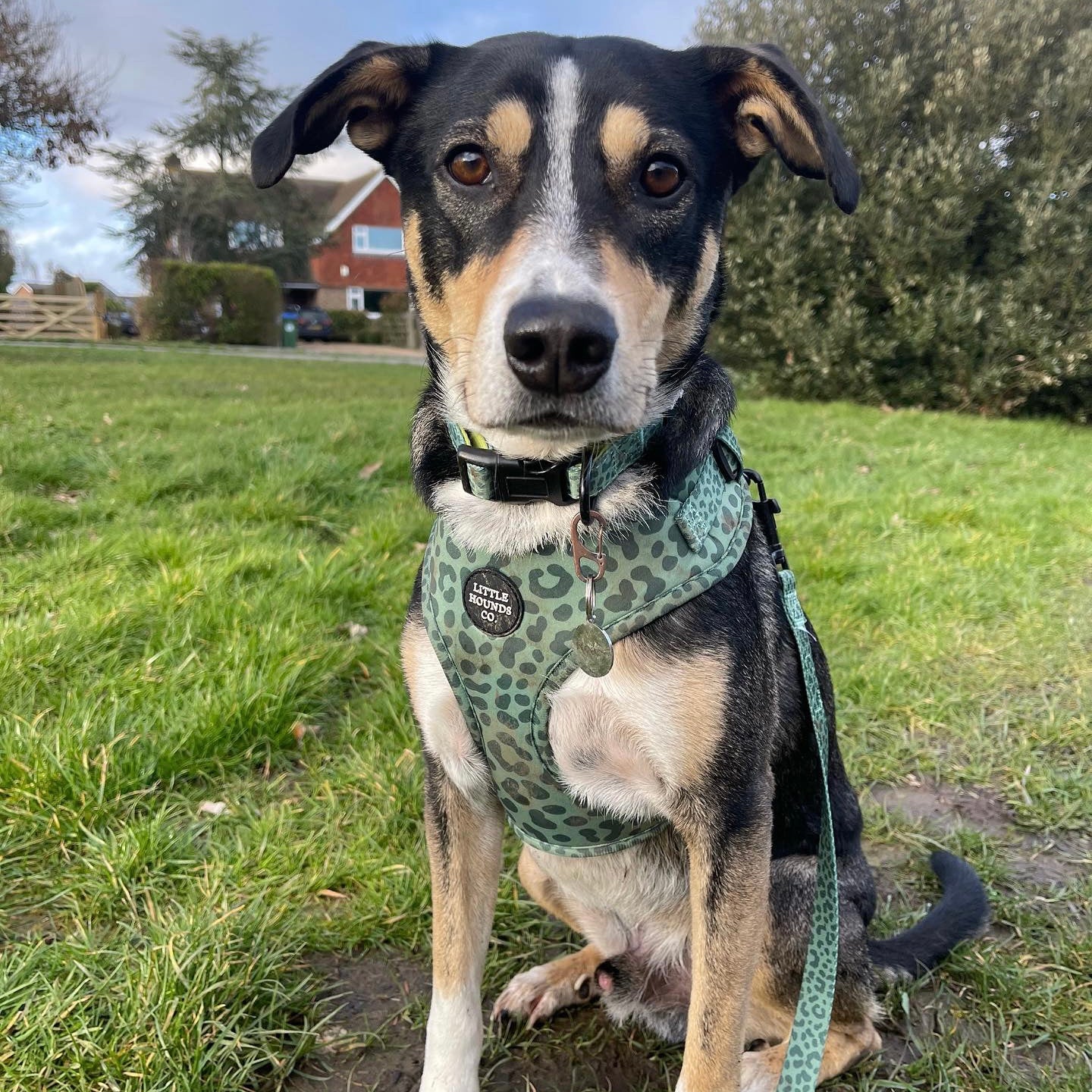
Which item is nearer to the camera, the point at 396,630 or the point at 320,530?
the point at 396,630

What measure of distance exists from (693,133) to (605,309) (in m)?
0.72

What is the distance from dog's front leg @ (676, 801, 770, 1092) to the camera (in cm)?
172

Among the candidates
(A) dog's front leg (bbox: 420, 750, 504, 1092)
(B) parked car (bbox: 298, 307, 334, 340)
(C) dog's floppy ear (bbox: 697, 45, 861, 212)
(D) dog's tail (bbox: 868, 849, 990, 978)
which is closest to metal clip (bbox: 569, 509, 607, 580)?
(A) dog's front leg (bbox: 420, 750, 504, 1092)

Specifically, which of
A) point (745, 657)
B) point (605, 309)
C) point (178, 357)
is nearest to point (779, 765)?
point (745, 657)

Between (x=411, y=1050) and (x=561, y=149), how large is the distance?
223cm

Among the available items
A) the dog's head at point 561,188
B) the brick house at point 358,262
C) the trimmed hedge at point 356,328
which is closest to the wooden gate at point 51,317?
the trimmed hedge at point 356,328

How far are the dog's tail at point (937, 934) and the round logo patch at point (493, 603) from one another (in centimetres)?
141

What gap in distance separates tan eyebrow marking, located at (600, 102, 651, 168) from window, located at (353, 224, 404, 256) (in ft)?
175

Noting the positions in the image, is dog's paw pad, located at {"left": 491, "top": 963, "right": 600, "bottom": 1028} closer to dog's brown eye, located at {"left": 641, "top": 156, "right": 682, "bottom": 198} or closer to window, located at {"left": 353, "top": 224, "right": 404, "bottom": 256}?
dog's brown eye, located at {"left": 641, "top": 156, "right": 682, "bottom": 198}

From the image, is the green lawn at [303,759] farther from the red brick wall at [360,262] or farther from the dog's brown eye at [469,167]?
the red brick wall at [360,262]

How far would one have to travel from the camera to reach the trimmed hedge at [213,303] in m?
28.3

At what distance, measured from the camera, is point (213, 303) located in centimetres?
2900

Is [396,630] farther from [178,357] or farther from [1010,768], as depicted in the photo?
[178,357]

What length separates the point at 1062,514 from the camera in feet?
22.0
